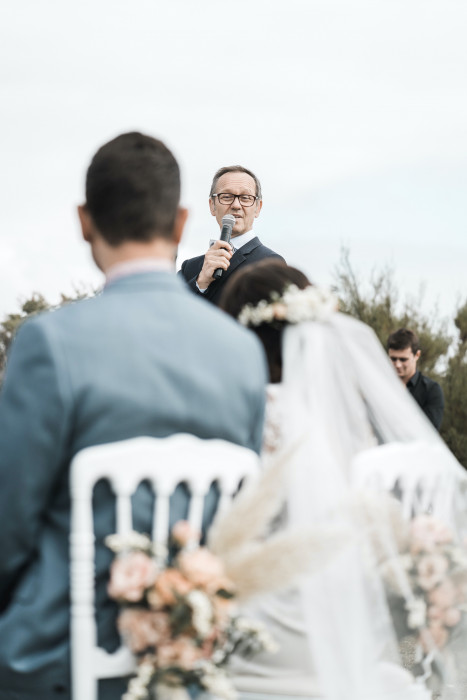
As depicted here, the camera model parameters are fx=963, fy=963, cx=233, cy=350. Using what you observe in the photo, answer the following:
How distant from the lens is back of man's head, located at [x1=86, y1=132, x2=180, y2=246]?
183 cm

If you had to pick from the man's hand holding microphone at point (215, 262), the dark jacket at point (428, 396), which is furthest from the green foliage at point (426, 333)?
the man's hand holding microphone at point (215, 262)

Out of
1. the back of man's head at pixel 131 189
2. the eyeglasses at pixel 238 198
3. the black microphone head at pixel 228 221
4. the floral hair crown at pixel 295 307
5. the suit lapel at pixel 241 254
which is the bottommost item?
the suit lapel at pixel 241 254

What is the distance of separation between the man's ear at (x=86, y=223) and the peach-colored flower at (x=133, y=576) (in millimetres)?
638

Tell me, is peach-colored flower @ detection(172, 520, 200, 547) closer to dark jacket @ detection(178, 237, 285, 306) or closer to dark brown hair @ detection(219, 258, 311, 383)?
dark brown hair @ detection(219, 258, 311, 383)

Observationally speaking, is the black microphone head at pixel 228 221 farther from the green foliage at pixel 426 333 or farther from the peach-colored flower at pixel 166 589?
the green foliage at pixel 426 333

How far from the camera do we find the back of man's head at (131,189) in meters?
1.83

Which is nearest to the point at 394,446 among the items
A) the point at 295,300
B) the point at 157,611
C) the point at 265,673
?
the point at 295,300

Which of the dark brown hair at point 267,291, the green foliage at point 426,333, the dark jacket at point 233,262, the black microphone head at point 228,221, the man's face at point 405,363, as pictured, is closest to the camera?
the dark brown hair at point 267,291

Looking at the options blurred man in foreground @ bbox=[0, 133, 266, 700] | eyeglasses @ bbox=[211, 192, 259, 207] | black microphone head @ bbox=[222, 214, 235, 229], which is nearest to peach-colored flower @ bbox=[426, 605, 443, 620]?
blurred man in foreground @ bbox=[0, 133, 266, 700]

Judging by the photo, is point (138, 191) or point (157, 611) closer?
point (157, 611)

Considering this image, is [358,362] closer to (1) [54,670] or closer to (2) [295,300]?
(2) [295,300]

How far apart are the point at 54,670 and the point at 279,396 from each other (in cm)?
81

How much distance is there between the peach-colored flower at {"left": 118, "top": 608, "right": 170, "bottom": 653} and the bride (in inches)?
16.0

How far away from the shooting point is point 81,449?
5.66 feet
